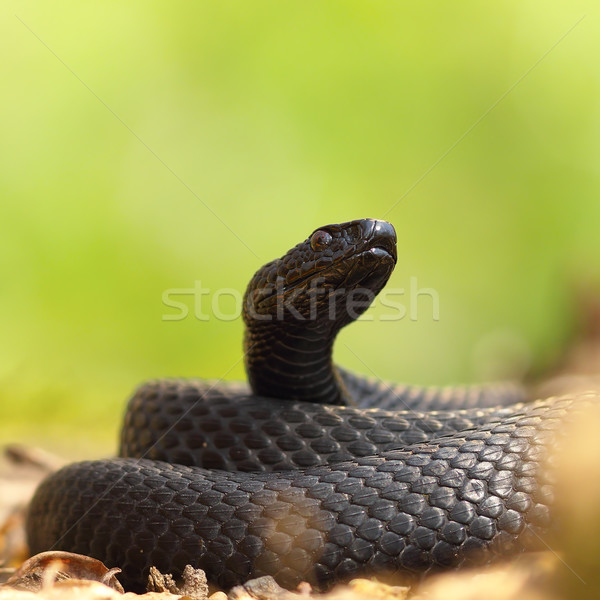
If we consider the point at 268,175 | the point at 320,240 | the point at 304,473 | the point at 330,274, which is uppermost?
the point at 268,175

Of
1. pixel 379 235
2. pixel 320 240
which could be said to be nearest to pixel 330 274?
pixel 320 240

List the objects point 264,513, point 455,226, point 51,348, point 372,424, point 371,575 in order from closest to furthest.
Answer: point 371,575 → point 264,513 → point 372,424 → point 51,348 → point 455,226

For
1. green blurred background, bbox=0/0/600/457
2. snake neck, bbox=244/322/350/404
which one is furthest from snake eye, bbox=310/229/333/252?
green blurred background, bbox=0/0/600/457

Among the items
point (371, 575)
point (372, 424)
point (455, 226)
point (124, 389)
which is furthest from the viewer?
point (455, 226)

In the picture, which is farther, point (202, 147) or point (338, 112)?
point (338, 112)

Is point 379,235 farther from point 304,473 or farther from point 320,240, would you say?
point 304,473

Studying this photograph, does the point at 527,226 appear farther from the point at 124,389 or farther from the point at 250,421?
the point at 250,421

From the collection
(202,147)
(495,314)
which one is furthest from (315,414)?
(495,314)
